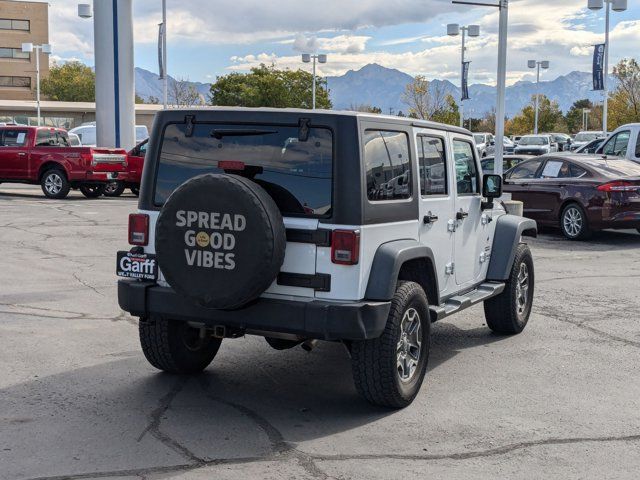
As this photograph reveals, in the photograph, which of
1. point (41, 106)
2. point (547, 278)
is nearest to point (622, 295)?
point (547, 278)

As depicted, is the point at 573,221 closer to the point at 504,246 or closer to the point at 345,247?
the point at 504,246

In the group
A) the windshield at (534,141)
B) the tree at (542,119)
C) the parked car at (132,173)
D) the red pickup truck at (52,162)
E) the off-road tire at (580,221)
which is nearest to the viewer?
the off-road tire at (580,221)

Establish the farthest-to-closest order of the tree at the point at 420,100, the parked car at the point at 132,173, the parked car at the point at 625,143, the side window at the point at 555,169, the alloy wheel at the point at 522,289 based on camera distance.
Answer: the tree at the point at 420,100
the parked car at the point at 132,173
the parked car at the point at 625,143
the side window at the point at 555,169
the alloy wheel at the point at 522,289

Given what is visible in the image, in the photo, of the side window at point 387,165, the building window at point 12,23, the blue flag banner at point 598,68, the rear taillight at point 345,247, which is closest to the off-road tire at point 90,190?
the side window at point 387,165

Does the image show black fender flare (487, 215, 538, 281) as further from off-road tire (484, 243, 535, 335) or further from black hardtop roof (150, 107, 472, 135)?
black hardtop roof (150, 107, 472, 135)

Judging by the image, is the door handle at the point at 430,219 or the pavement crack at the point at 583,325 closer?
the door handle at the point at 430,219

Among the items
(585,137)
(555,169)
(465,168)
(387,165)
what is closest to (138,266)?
(387,165)

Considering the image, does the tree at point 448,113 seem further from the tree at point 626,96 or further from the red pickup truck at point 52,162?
the red pickup truck at point 52,162

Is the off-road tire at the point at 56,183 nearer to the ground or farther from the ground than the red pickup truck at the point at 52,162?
nearer to the ground

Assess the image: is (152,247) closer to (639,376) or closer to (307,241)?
(307,241)

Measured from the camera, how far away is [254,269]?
17.7 ft

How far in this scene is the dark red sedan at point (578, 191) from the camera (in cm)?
1562

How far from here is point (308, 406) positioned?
6.09m

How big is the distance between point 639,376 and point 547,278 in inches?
194
